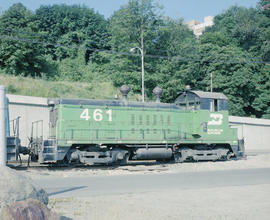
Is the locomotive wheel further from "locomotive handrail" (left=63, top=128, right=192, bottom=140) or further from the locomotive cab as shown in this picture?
the locomotive cab

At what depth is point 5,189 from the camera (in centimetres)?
532

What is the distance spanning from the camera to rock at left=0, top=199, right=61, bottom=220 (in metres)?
4.69

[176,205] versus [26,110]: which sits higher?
[26,110]

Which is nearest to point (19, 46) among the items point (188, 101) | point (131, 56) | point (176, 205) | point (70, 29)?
point (131, 56)

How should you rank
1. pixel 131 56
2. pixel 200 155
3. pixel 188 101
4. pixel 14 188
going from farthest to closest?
pixel 131 56 < pixel 188 101 < pixel 200 155 < pixel 14 188

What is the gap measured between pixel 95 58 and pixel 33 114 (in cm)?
2718

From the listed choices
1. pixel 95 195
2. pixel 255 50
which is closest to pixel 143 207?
pixel 95 195

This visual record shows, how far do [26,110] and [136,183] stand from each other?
13.5 m

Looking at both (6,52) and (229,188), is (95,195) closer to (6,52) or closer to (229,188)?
(229,188)

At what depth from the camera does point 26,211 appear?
190 inches

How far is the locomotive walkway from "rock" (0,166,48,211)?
12.0 ft

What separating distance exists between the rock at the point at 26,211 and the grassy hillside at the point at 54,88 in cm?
2374

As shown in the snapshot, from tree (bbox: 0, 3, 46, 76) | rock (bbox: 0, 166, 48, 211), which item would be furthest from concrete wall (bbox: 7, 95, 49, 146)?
rock (bbox: 0, 166, 48, 211)

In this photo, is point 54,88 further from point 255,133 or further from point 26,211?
point 26,211
